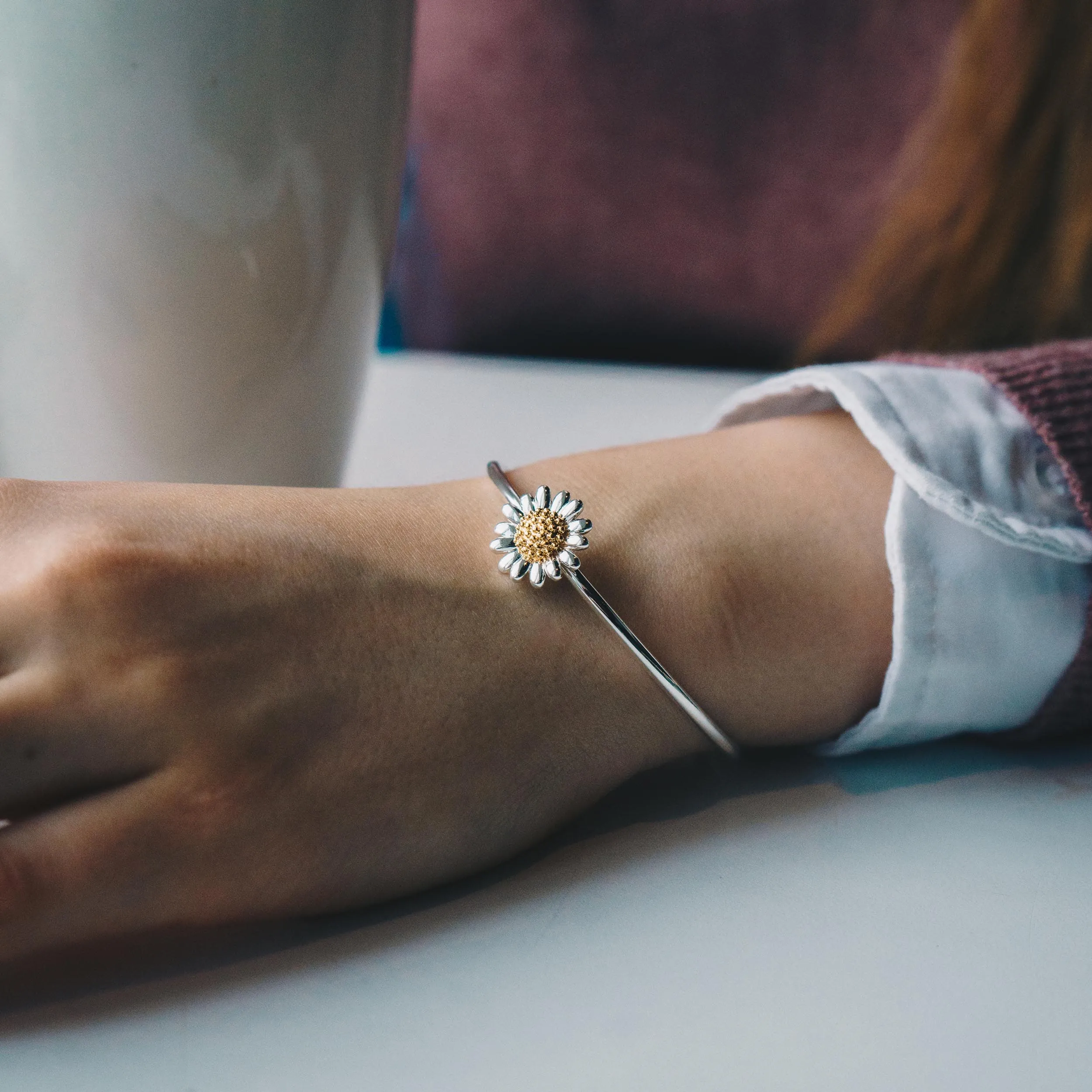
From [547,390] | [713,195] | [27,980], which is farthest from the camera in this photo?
[713,195]

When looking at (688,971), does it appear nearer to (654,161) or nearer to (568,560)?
(568,560)

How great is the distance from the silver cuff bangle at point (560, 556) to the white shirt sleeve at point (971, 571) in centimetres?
6

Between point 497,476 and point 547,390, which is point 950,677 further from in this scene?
point 547,390

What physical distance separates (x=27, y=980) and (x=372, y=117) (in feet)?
0.96

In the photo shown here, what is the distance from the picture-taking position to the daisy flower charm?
0.29 meters

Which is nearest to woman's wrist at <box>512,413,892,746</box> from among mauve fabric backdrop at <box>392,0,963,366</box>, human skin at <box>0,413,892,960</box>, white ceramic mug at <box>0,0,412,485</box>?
human skin at <box>0,413,892,960</box>

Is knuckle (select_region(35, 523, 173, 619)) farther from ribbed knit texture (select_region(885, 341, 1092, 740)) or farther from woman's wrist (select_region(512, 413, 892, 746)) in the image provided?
ribbed knit texture (select_region(885, 341, 1092, 740))

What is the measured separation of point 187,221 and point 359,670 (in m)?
0.18

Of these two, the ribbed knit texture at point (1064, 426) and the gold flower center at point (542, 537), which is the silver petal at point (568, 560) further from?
the ribbed knit texture at point (1064, 426)

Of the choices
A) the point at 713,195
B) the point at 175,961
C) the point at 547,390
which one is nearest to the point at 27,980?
the point at 175,961

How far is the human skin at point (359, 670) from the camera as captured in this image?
0.23 meters

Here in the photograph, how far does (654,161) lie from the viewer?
0.80m

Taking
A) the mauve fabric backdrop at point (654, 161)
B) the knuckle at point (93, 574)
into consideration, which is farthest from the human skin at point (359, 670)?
the mauve fabric backdrop at point (654, 161)

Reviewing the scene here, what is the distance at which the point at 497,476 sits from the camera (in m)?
0.33
